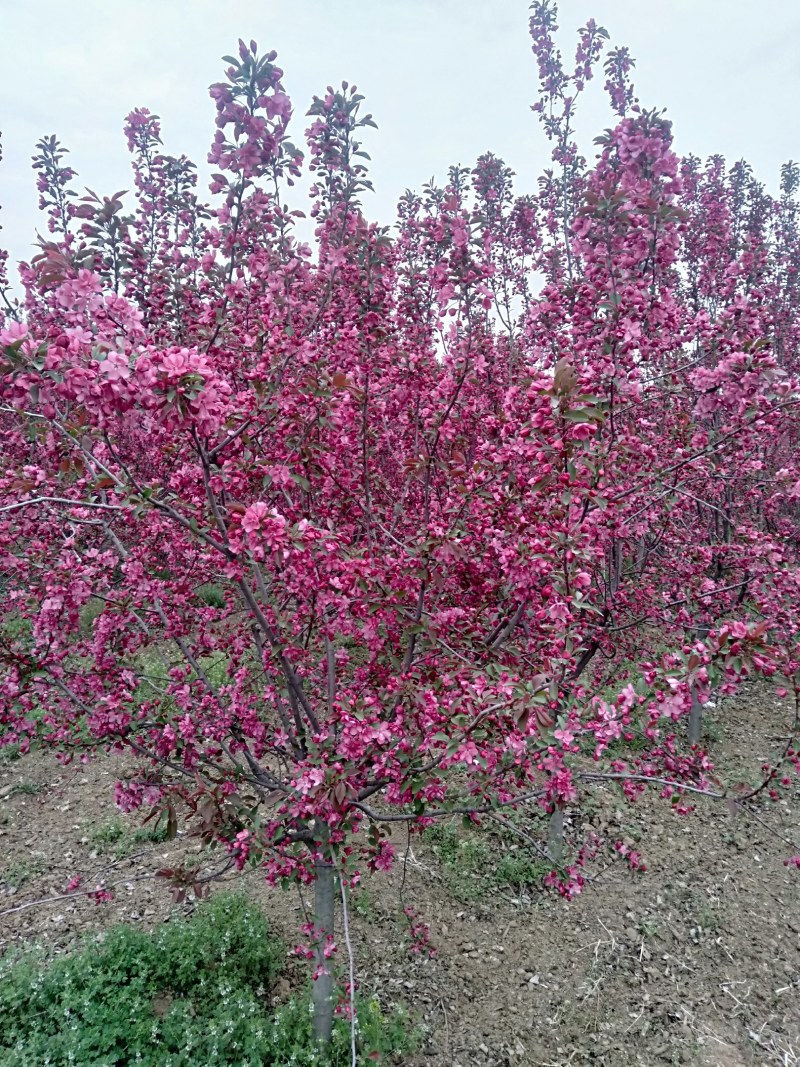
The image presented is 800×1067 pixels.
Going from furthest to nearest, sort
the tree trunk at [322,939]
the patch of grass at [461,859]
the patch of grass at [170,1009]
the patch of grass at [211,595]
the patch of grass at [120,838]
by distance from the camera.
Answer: the patch of grass at [211,595], the patch of grass at [120,838], the patch of grass at [461,859], the tree trunk at [322,939], the patch of grass at [170,1009]

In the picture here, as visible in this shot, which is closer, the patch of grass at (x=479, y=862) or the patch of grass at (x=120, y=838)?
the patch of grass at (x=479, y=862)

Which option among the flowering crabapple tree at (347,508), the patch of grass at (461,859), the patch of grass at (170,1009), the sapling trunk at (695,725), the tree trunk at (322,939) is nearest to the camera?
the flowering crabapple tree at (347,508)

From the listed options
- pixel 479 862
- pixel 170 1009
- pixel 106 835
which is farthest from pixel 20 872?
pixel 479 862

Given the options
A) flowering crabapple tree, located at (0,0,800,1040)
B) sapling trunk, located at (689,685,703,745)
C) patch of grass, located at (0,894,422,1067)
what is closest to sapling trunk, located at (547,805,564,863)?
flowering crabapple tree, located at (0,0,800,1040)

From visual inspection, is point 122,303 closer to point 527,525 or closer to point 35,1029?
point 527,525

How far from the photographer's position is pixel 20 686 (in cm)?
263

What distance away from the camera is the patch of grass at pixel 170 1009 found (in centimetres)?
275

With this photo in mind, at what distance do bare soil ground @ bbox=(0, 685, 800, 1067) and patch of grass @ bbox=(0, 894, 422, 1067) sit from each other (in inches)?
11.0

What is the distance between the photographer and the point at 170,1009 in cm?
306

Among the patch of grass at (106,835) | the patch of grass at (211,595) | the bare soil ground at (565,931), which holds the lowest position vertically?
the bare soil ground at (565,931)

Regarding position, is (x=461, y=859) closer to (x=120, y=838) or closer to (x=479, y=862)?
(x=479, y=862)

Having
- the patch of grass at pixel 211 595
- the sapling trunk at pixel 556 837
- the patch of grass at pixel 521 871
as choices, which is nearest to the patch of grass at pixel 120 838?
the patch of grass at pixel 521 871

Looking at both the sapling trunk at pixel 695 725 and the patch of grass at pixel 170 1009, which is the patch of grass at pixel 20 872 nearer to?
the patch of grass at pixel 170 1009

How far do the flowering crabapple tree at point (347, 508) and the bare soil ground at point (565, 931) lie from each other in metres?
0.61
